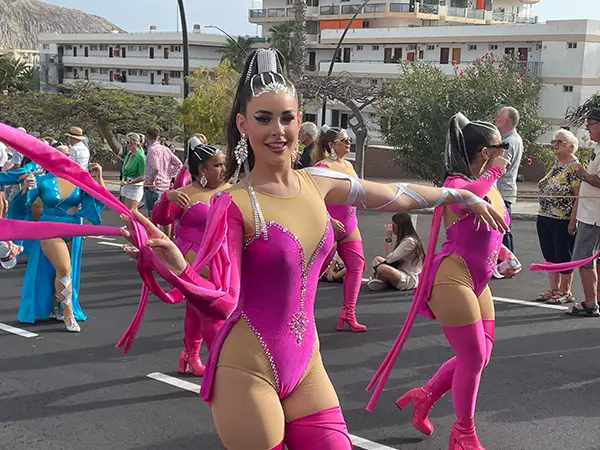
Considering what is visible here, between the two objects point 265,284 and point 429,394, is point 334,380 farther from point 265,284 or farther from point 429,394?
point 265,284

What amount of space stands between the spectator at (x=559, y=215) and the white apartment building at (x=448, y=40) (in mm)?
31633

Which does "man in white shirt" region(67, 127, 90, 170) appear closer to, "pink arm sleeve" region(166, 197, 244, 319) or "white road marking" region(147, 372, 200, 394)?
"white road marking" region(147, 372, 200, 394)

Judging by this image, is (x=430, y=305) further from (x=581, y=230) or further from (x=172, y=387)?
(x=581, y=230)

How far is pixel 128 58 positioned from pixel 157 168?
2141 inches

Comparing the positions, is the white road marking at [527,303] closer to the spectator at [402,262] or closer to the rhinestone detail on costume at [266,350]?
the spectator at [402,262]

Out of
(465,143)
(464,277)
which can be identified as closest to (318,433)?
(464,277)

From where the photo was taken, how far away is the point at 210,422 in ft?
16.9

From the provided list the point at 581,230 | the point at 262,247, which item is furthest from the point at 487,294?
the point at 581,230

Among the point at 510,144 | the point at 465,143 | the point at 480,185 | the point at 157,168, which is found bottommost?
the point at 157,168

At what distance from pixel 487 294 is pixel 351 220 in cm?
288

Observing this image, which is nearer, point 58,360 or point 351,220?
Result: point 58,360

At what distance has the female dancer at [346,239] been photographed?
23.7 ft

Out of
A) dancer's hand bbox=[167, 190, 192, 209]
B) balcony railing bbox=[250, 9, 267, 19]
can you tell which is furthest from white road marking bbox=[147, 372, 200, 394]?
balcony railing bbox=[250, 9, 267, 19]

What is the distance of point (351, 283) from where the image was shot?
7254 millimetres
